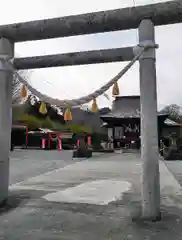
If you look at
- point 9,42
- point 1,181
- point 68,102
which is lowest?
point 1,181

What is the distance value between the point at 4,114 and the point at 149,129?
2.23m

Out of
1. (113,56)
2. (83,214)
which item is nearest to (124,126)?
(113,56)

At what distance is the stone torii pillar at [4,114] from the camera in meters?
4.53

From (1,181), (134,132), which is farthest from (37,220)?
(134,132)

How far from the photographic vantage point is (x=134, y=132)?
96.4 feet

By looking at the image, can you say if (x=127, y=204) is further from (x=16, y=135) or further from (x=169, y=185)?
(x=16, y=135)

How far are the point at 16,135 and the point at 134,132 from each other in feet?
39.2

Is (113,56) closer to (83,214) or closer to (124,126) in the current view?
(83,214)

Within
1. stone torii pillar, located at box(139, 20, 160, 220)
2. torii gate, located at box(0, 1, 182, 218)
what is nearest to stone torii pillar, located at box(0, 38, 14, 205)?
torii gate, located at box(0, 1, 182, 218)

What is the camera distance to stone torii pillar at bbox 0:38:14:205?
4.53m

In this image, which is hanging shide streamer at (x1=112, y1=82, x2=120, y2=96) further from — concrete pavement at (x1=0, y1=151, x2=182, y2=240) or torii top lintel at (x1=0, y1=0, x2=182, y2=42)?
concrete pavement at (x1=0, y1=151, x2=182, y2=240)

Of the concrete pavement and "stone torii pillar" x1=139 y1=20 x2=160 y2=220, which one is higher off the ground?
"stone torii pillar" x1=139 y1=20 x2=160 y2=220

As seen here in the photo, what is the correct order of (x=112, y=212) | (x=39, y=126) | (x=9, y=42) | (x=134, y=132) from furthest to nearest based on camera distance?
(x=39, y=126), (x=134, y=132), (x=9, y=42), (x=112, y=212)

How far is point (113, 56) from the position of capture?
4.35 meters
